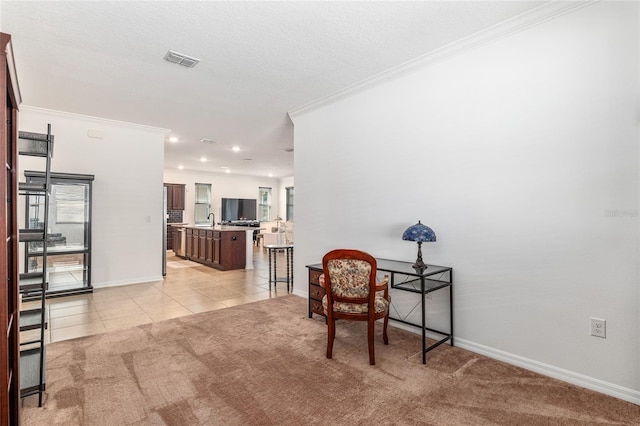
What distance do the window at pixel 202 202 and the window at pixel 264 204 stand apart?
212cm

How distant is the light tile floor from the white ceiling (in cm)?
274

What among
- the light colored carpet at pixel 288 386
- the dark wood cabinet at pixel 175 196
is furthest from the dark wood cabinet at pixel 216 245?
the dark wood cabinet at pixel 175 196

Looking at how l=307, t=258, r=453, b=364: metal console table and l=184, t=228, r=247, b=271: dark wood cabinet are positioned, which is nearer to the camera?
l=307, t=258, r=453, b=364: metal console table

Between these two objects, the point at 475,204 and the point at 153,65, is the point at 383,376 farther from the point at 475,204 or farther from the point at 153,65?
the point at 153,65

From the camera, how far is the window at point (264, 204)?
1335 cm

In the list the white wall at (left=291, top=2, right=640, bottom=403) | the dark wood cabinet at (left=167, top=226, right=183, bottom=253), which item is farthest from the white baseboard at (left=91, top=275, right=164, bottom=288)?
the white wall at (left=291, top=2, right=640, bottom=403)

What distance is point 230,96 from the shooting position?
430 cm

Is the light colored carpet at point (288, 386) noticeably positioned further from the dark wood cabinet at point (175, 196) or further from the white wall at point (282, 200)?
the white wall at point (282, 200)

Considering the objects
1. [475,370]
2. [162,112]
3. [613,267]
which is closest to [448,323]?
[475,370]

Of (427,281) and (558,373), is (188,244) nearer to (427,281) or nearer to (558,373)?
(427,281)

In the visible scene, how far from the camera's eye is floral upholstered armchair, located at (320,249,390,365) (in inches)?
106

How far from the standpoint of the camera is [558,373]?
2.45 meters

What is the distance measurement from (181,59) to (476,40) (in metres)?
2.75

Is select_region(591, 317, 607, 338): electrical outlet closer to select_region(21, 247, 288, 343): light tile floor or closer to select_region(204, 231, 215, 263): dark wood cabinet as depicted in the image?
select_region(21, 247, 288, 343): light tile floor
